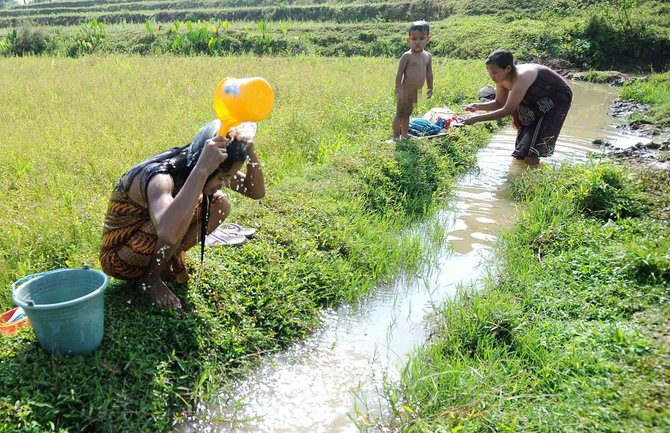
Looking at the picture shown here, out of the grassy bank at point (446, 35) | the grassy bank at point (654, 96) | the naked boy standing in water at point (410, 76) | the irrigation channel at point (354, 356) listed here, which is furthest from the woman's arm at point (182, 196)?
the grassy bank at point (446, 35)

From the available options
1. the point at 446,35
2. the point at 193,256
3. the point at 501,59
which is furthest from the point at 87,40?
the point at 193,256

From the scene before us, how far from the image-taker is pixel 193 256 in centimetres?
315

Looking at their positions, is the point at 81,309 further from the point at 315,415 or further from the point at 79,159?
the point at 79,159

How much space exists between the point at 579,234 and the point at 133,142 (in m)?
4.41

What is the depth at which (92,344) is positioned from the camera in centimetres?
224

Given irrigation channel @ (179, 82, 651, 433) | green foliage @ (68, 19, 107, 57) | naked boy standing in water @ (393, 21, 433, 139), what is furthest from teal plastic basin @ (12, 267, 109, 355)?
green foliage @ (68, 19, 107, 57)

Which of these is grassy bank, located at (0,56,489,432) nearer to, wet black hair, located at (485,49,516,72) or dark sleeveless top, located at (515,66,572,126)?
dark sleeveless top, located at (515,66,572,126)

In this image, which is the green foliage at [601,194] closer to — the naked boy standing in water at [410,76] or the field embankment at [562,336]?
the field embankment at [562,336]

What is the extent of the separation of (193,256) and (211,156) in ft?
3.71

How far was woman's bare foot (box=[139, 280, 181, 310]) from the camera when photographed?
8.62 ft

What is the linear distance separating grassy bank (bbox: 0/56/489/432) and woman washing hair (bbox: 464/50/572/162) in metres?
0.71

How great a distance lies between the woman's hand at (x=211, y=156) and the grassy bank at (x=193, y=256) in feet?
2.91

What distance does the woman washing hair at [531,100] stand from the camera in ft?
17.6

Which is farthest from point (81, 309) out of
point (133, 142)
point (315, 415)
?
point (133, 142)
